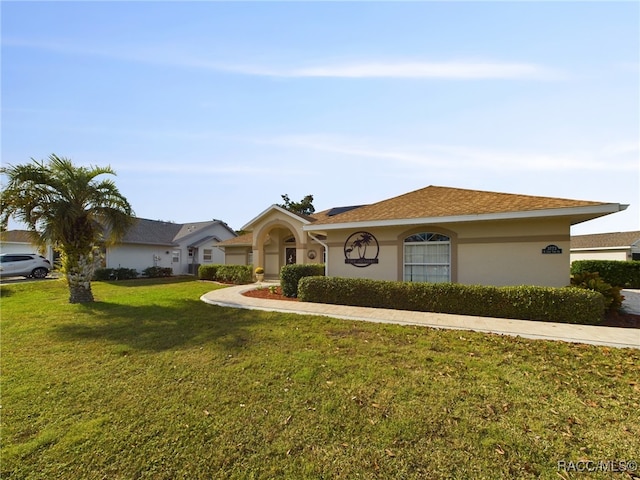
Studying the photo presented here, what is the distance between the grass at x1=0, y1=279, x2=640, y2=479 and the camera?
3001 millimetres

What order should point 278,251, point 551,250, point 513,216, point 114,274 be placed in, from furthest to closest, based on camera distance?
point 278,251, point 114,274, point 551,250, point 513,216

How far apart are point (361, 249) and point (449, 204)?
3962 millimetres

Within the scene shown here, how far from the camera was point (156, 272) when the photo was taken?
2673 centimetres

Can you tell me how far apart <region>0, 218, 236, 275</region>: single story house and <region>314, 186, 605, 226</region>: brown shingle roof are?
18.8m

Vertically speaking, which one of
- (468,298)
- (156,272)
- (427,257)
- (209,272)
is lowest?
(156,272)

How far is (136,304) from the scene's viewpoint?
11422 mm

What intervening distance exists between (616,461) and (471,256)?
865 centimetres

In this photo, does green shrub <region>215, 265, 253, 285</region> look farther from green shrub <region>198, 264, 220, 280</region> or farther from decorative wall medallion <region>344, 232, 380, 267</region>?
decorative wall medallion <region>344, 232, 380, 267</region>

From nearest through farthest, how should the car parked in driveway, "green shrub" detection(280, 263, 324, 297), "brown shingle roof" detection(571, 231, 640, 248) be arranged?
1. "green shrub" detection(280, 263, 324, 297)
2. the car parked in driveway
3. "brown shingle roof" detection(571, 231, 640, 248)

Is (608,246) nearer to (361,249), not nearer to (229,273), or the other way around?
(361,249)

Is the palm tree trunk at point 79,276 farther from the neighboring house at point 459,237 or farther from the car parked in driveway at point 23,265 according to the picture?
the car parked in driveway at point 23,265

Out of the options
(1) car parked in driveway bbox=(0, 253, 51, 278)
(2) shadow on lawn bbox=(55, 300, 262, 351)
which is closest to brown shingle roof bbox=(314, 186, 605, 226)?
(2) shadow on lawn bbox=(55, 300, 262, 351)

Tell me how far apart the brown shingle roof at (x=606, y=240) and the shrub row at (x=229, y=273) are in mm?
31645

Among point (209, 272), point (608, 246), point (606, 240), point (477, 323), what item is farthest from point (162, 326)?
point (606, 240)
